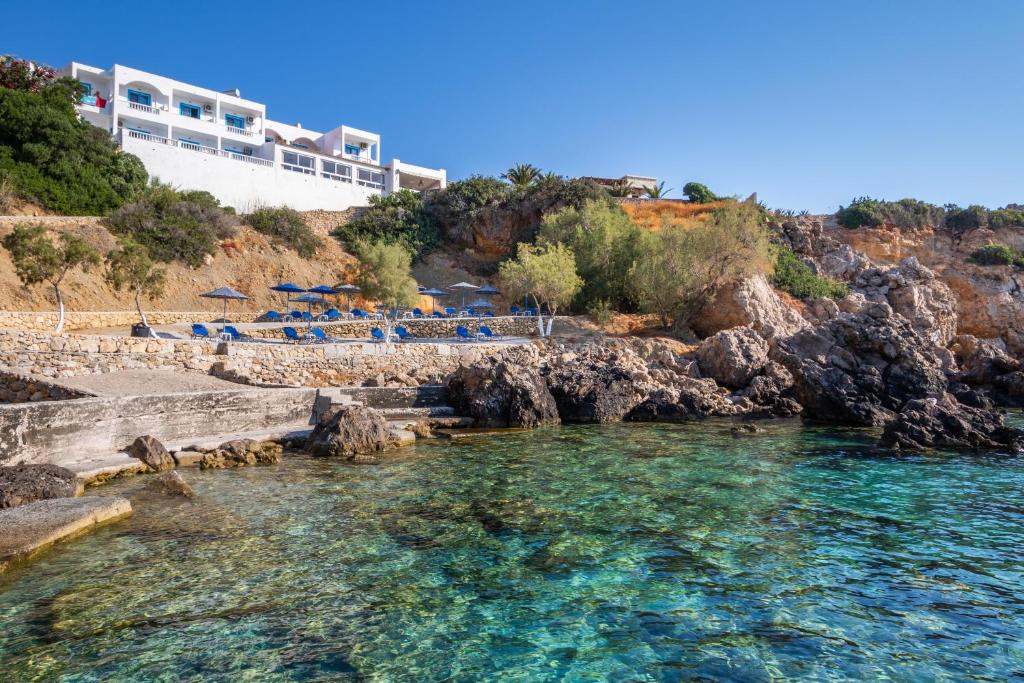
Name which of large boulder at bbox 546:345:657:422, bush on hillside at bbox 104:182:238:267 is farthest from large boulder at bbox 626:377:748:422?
bush on hillside at bbox 104:182:238:267

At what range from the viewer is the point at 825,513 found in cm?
962

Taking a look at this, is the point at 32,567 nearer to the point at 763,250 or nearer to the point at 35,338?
the point at 35,338

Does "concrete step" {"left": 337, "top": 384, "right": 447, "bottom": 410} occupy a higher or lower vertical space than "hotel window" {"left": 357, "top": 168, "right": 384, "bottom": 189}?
lower

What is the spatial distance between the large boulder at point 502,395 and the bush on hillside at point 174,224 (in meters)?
26.9

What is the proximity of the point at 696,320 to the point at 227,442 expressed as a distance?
25.0 meters

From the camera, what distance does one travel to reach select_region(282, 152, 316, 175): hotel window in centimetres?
5459

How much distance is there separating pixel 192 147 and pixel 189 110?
10.5 m

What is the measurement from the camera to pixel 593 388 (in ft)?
66.7

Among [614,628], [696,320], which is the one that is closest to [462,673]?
[614,628]

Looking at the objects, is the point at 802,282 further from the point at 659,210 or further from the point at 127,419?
the point at 127,419

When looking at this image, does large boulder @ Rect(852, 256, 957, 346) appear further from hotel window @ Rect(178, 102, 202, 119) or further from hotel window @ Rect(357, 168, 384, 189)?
hotel window @ Rect(178, 102, 202, 119)

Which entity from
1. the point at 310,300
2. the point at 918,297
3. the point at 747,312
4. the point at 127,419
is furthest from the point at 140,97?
the point at 918,297

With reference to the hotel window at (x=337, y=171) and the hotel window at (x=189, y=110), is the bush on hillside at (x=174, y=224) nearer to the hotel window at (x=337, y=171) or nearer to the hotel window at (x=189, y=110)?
the hotel window at (x=189, y=110)

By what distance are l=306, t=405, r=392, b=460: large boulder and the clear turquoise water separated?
2019 millimetres
